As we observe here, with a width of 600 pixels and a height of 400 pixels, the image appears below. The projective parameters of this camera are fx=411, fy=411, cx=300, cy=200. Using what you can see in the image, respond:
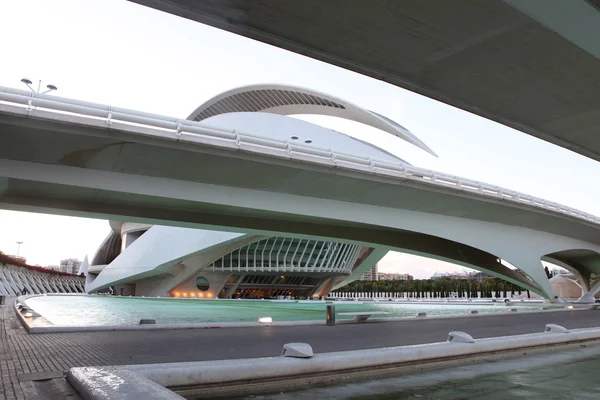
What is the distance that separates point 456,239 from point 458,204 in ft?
5.98

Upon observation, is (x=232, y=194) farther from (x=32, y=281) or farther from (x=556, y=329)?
(x=32, y=281)

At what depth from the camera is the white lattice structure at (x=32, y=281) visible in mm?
43469

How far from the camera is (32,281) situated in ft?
180

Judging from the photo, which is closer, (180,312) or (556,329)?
(556,329)

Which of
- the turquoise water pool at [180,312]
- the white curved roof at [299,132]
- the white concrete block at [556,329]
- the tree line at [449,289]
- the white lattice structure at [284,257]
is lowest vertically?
the tree line at [449,289]

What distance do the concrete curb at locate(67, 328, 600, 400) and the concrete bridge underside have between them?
9.13 m

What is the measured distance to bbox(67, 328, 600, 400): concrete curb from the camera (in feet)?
13.0

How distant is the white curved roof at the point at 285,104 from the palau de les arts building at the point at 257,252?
0.44ft

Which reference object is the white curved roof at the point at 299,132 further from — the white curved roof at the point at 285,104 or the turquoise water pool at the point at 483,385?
the turquoise water pool at the point at 483,385

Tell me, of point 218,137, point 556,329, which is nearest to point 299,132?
point 218,137

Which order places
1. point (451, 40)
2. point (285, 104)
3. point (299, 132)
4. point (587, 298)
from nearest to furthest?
point (451, 40), point (587, 298), point (299, 132), point (285, 104)

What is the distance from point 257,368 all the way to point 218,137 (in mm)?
10116

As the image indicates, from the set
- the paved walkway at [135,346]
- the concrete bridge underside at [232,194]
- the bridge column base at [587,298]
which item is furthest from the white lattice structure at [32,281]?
the bridge column base at [587,298]

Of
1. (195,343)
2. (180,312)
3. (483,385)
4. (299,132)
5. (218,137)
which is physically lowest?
(180,312)
